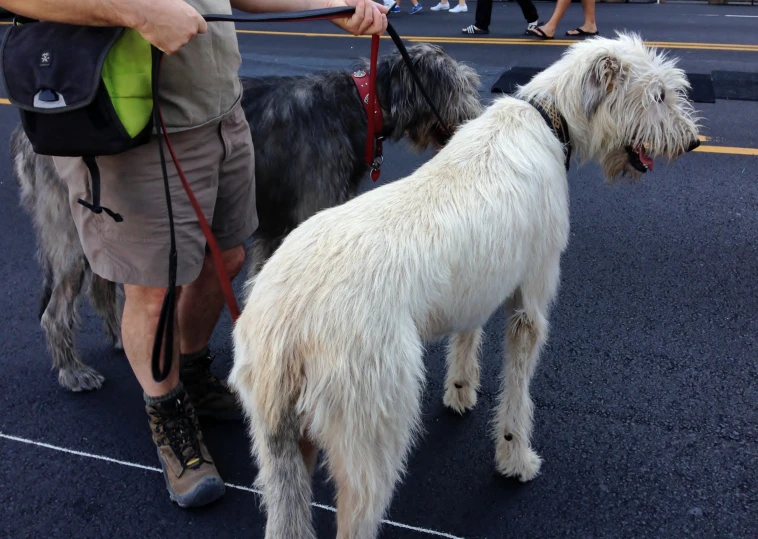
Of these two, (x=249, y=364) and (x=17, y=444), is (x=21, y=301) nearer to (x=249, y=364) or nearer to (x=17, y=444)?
(x=17, y=444)

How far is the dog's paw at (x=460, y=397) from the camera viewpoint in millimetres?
3246

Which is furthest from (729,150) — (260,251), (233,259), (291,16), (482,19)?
(482,19)

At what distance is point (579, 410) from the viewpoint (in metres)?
3.26

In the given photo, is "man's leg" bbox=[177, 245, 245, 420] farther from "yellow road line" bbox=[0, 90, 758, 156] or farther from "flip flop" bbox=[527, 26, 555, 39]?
"flip flop" bbox=[527, 26, 555, 39]

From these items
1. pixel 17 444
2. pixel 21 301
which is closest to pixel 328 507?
pixel 17 444

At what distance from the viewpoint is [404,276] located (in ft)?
6.46

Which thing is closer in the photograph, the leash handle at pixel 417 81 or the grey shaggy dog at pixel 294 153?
the leash handle at pixel 417 81

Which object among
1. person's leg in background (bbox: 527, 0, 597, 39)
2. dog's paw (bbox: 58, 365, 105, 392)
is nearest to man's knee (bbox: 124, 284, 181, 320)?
dog's paw (bbox: 58, 365, 105, 392)

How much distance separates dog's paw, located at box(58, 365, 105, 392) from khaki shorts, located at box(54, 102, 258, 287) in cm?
122

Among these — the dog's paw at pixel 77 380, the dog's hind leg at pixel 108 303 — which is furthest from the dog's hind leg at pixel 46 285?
the dog's paw at pixel 77 380

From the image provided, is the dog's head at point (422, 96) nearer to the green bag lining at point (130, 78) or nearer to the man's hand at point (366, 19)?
the man's hand at point (366, 19)

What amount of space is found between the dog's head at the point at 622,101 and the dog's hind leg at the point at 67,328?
2292 millimetres

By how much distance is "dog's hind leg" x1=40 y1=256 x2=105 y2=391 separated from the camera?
3285mm

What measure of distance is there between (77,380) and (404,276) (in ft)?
7.43
